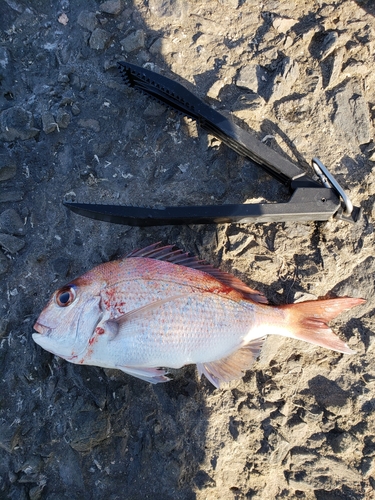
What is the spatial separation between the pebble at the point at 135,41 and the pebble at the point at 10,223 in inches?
51.5

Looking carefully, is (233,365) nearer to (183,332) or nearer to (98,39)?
(183,332)

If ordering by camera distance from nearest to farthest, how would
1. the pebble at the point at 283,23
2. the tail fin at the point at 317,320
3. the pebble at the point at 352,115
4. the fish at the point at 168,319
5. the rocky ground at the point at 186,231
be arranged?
1. the fish at the point at 168,319
2. the tail fin at the point at 317,320
3. the rocky ground at the point at 186,231
4. the pebble at the point at 352,115
5. the pebble at the point at 283,23

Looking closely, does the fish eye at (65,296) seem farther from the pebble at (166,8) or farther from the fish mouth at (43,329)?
the pebble at (166,8)

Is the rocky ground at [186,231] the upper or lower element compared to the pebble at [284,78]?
lower

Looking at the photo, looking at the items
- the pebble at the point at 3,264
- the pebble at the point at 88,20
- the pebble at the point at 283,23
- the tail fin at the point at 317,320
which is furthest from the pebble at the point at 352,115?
the pebble at the point at 3,264

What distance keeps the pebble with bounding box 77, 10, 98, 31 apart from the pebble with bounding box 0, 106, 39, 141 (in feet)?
2.30

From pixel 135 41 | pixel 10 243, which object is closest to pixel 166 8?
pixel 135 41

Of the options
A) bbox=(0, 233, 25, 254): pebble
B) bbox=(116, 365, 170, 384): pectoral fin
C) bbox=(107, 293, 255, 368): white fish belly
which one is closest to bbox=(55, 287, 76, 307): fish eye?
bbox=(107, 293, 255, 368): white fish belly

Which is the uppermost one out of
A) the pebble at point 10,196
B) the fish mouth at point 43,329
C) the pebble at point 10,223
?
Answer: the pebble at point 10,196

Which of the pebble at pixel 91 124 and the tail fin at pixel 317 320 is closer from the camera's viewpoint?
the tail fin at pixel 317 320

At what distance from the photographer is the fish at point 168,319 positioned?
2135 millimetres

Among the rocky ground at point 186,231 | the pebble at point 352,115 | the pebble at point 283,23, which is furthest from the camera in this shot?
the pebble at point 283,23

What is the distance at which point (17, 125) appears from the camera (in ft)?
8.87

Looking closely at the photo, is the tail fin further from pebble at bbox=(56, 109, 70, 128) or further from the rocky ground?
pebble at bbox=(56, 109, 70, 128)
